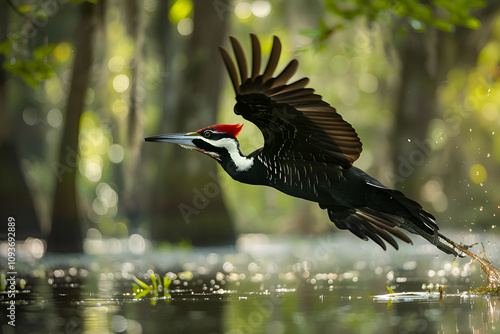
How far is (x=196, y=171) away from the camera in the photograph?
42.6 feet

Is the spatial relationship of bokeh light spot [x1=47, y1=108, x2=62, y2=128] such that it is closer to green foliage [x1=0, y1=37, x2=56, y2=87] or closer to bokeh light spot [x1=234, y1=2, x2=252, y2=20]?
bokeh light spot [x1=234, y1=2, x2=252, y2=20]

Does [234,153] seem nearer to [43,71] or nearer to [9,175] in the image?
[43,71]

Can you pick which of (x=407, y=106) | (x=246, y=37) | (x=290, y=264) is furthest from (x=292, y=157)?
(x=246, y=37)

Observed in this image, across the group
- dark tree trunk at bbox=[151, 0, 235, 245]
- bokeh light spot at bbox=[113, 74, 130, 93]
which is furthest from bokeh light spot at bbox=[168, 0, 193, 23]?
bokeh light spot at bbox=[113, 74, 130, 93]

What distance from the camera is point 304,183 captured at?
17.7 feet

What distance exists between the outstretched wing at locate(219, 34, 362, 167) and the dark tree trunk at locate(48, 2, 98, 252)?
676 cm

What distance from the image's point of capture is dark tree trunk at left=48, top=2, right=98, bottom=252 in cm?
1175

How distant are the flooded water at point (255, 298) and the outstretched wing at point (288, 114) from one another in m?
0.92

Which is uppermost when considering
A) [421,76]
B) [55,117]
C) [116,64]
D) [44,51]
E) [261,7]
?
[261,7]

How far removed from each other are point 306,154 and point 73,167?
266 inches

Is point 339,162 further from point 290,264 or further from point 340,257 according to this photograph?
point 340,257

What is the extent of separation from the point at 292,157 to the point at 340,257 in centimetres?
598

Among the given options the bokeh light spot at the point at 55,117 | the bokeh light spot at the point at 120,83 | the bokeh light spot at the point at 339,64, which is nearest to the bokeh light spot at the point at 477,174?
the bokeh light spot at the point at 339,64

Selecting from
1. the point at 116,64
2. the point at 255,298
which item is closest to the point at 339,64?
the point at 116,64
